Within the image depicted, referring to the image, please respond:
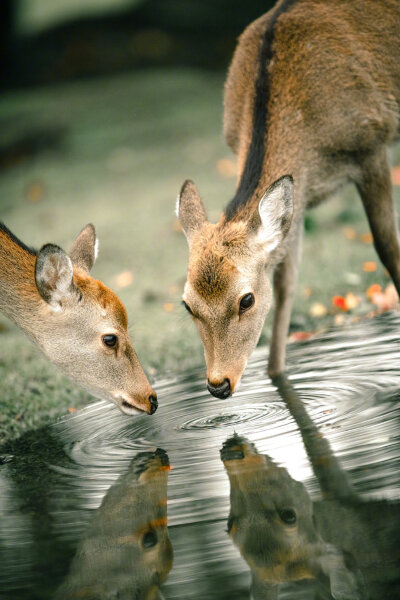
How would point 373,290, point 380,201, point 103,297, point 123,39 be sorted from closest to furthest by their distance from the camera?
1. point 103,297
2. point 380,201
3. point 373,290
4. point 123,39

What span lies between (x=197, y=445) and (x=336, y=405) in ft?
3.13

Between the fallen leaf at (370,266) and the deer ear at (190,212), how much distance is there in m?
3.14

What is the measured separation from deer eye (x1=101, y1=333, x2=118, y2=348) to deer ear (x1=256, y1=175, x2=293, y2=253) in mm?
1193

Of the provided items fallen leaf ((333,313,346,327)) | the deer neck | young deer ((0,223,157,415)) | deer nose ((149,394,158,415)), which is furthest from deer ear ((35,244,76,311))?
fallen leaf ((333,313,346,327))

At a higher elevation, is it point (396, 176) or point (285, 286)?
point (396, 176)

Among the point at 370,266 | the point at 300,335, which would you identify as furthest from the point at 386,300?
the point at 370,266

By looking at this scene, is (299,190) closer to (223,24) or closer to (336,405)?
(336,405)

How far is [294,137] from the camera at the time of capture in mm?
6566

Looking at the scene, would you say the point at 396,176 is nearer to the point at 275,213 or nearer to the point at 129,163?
the point at 129,163

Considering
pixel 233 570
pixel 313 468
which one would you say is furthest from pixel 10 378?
pixel 233 570

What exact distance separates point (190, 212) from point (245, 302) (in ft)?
2.98

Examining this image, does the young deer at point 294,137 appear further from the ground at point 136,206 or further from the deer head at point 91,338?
the ground at point 136,206

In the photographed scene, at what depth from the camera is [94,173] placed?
627 inches

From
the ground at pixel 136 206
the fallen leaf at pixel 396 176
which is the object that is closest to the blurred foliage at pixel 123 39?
the ground at pixel 136 206
